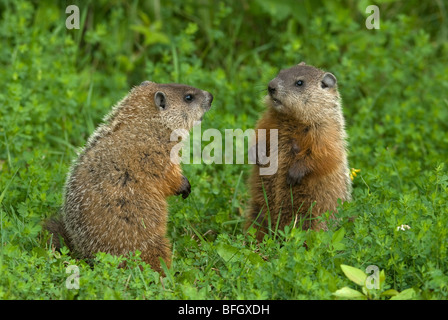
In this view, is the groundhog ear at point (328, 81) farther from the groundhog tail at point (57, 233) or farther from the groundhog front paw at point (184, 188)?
the groundhog tail at point (57, 233)

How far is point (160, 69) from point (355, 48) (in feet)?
8.11

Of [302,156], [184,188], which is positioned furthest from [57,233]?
[302,156]

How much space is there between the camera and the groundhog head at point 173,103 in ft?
16.6

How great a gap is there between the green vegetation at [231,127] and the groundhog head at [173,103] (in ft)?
2.36

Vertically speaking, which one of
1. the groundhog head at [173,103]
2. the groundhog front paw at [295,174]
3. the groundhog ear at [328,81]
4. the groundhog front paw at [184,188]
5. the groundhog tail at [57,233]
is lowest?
the groundhog tail at [57,233]

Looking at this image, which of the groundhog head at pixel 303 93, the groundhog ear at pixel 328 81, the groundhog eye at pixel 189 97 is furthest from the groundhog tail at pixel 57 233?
the groundhog ear at pixel 328 81

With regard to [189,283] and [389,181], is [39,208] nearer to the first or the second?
[189,283]

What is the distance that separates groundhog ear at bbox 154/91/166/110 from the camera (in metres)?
5.05

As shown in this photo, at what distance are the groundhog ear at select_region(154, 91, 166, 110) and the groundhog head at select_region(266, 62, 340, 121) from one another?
92 centimetres

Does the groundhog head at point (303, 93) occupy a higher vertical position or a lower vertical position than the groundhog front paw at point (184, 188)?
higher

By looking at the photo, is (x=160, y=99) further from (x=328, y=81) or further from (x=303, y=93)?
(x=328, y=81)

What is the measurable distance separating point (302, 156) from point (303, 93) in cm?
55

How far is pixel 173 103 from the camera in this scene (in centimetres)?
516

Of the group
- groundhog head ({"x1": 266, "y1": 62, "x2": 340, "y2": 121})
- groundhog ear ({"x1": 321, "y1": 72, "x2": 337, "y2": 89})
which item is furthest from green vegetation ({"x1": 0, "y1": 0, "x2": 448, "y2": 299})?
groundhog ear ({"x1": 321, "y1": 72, "x2": 337, "y2": 89})
